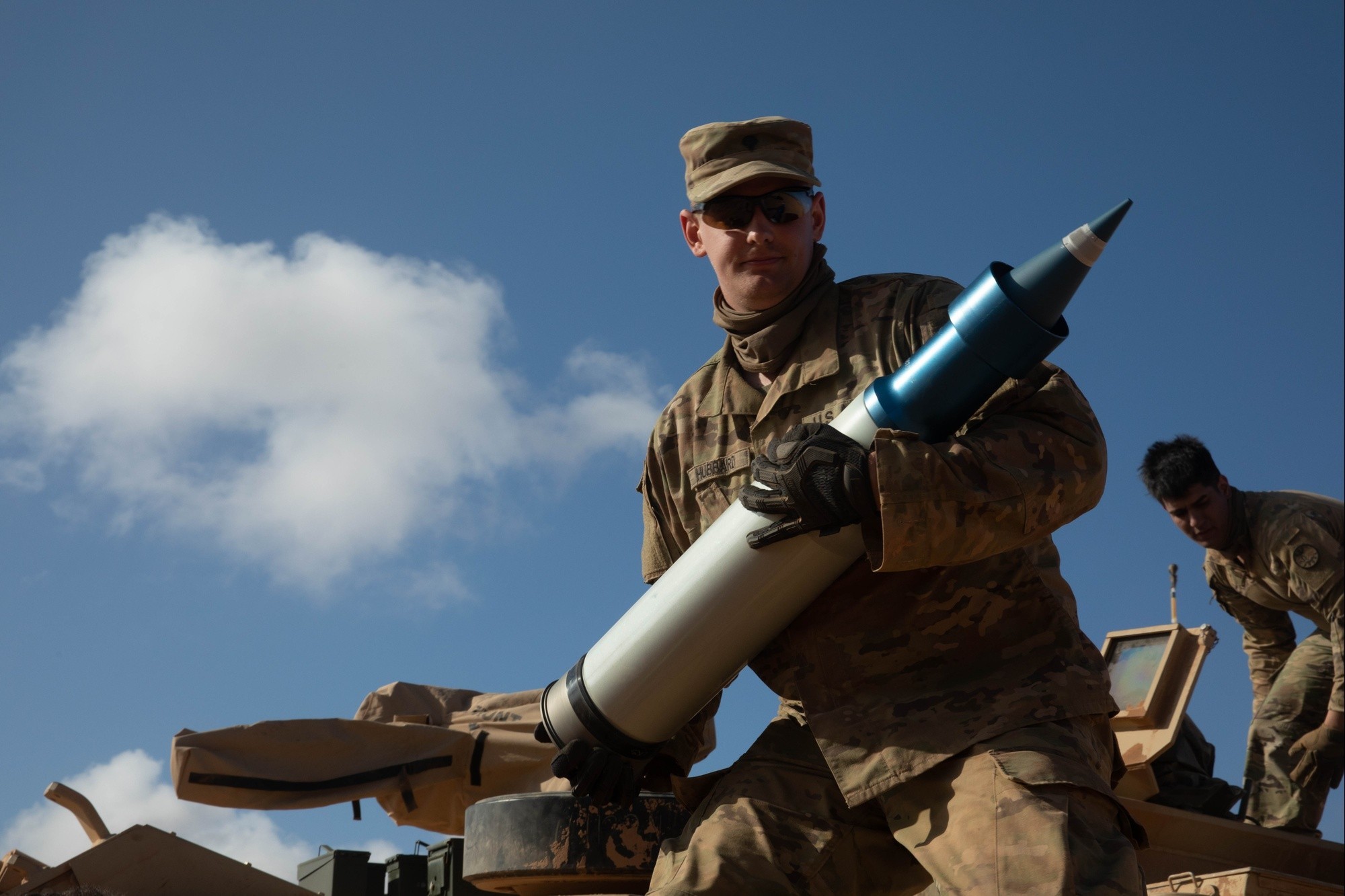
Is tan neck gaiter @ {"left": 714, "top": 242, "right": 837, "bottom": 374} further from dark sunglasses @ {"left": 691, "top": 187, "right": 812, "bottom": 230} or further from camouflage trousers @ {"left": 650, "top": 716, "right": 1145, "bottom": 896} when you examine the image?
camouflage trousers @ {"left": 650, "top": 716, "right": 1145, "bottom": 896}

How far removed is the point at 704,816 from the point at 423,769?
4.33 m

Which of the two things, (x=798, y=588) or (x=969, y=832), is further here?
(x=798, y=588)

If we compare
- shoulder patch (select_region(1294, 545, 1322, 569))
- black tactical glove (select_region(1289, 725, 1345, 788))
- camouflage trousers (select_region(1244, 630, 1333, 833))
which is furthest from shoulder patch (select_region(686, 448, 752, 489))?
camouflage trousers (select_region(1244, 630, 1333, 833))

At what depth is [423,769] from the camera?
7438mm

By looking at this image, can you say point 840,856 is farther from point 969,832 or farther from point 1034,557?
point 1034,557

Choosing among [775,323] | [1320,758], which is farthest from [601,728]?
[1320,758]

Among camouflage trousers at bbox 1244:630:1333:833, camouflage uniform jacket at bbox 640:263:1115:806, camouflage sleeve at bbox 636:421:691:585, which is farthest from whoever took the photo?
camouflage trousers at bbox 1244:630:1333:833

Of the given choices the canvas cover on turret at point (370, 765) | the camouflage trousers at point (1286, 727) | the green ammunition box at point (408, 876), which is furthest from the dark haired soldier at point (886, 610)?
the camouflage trousers at point (1286, 727)

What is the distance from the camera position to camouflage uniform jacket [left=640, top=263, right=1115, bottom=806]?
9.96 ft

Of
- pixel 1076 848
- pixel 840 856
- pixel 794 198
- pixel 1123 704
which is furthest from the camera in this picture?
pixel 1123 704

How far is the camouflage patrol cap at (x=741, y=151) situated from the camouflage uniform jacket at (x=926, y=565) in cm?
37

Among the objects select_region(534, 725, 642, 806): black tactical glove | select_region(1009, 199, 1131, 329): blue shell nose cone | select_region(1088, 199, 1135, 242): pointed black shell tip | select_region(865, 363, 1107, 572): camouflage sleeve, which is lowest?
select_region(534, 725, 642, 806): black tactical glove

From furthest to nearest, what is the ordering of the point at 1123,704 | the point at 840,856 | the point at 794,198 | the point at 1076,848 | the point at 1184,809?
the point at 1123,704, the point at 1184,809, the point at 794,198, the point at 840,856, the point at 1076,848

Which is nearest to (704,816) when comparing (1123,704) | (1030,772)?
(1030,772)
